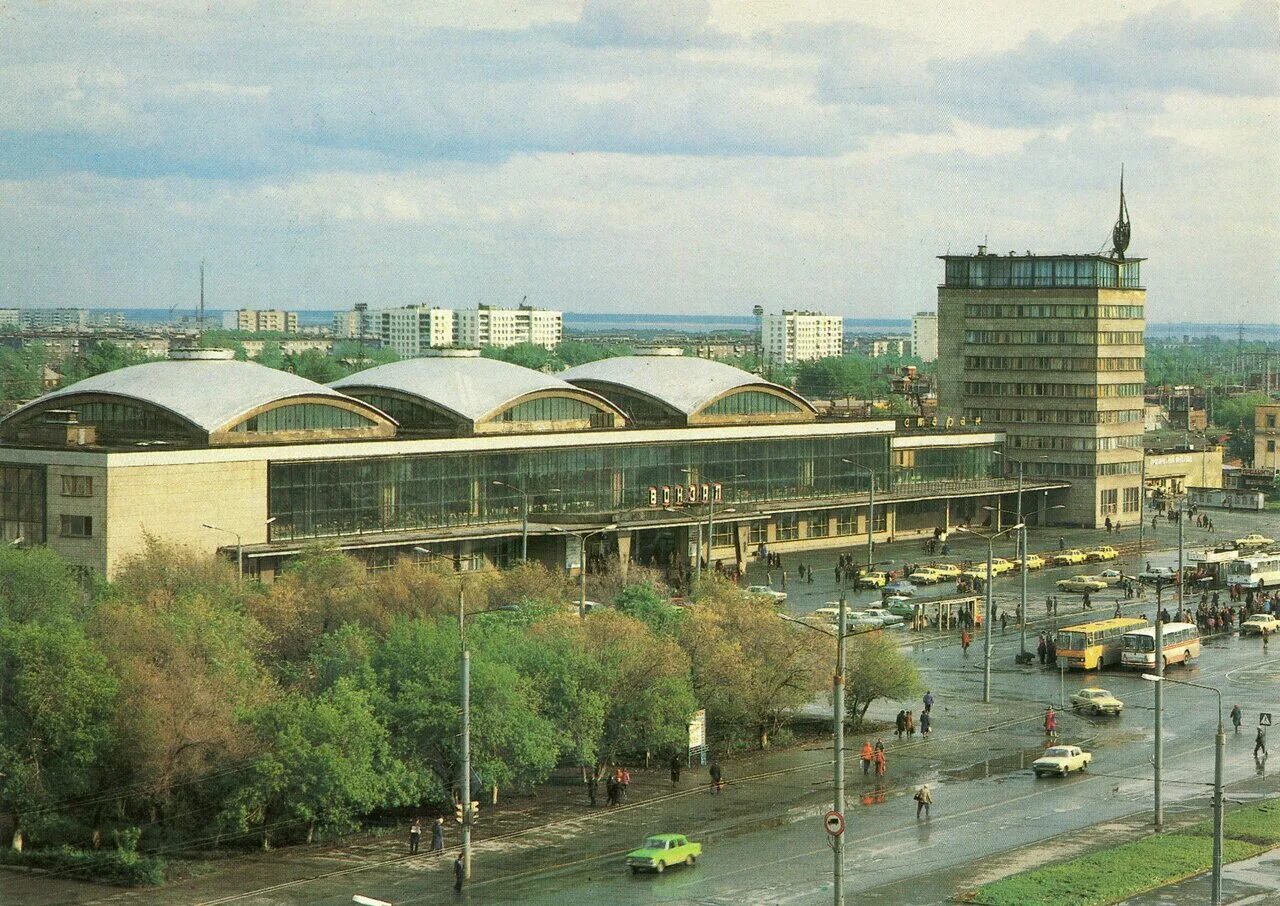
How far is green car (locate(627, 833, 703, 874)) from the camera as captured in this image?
49594 mm

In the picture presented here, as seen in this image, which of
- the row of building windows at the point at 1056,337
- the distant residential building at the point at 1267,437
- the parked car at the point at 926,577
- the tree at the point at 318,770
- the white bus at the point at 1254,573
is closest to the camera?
the tree at the point at 318,770

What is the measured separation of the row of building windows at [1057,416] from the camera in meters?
142

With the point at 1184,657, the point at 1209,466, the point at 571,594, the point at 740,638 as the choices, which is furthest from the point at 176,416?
the point at 1209,466

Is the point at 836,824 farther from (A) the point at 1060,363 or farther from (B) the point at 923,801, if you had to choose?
(A) the point at 1060,363

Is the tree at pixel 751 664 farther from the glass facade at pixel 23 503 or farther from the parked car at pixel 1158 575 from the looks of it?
the parked car at pixel 1158 575

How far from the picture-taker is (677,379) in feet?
403

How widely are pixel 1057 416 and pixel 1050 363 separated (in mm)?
3906

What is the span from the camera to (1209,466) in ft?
564

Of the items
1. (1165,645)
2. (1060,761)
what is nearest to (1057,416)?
(1165,645)

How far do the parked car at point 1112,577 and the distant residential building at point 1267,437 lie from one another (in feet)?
262

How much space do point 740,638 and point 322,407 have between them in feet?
125

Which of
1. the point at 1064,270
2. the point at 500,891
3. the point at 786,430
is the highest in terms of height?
the point at 1064,270

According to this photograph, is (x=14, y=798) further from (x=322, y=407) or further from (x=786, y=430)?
(x=786, y=430)

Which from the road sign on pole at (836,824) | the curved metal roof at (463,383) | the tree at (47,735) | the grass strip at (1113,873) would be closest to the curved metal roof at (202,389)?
the curved metal roof at (463,383)
